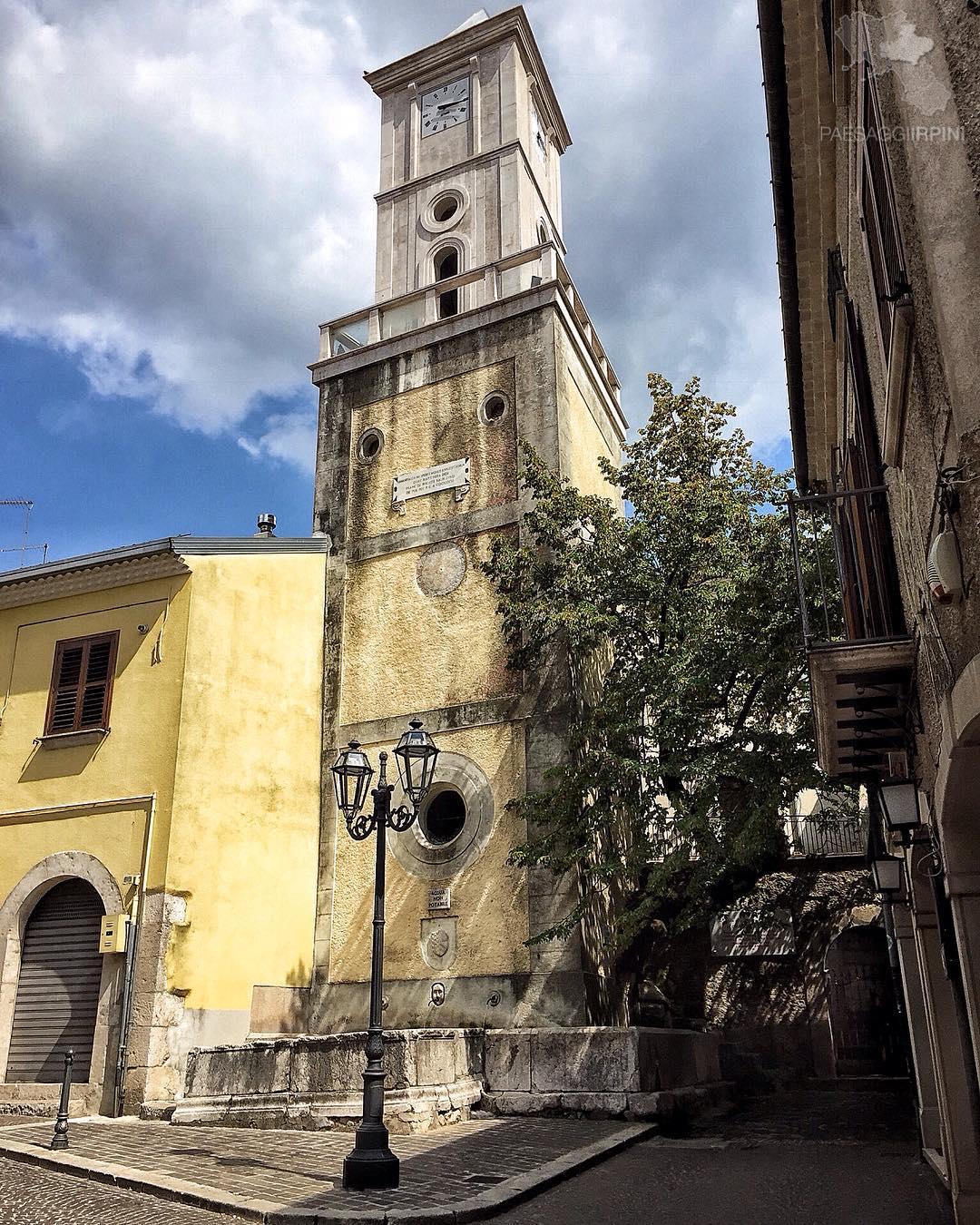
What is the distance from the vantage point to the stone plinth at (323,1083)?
11.1m

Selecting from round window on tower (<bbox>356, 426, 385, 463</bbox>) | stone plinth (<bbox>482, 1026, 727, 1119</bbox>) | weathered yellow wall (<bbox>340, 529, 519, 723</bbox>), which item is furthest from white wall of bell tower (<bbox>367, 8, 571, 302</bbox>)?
stone plinth (<bbox>482, 1026, 727, 1119</bbox>)

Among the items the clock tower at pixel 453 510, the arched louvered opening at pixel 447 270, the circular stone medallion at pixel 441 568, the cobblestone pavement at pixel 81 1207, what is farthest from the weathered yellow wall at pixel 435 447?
the cobblestone pavement at pixel 81 1207

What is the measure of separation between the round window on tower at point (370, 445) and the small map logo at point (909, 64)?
46.2 ft

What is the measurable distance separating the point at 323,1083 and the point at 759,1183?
4803 millimetres

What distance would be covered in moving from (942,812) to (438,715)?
11.2 meters

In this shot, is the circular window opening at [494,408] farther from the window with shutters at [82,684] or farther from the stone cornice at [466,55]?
the stone cornice at [466,55]

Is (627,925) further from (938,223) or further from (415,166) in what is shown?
(415,166)

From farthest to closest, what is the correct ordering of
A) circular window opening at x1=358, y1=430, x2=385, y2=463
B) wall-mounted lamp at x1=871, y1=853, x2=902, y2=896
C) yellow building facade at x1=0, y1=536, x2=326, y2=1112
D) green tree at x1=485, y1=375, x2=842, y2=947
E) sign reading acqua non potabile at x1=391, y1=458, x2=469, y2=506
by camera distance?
circular window opening at x1=358, y1=430, x2=385, y2=463 < sign reading acqua non potabile at x1=391, y1=458, x2=469, y2=506 < yellow building facade at x1=0, y1=536, x2=326, y2=1112 < green tree at x1=485, y1=375, x2=842, y2=947 < wall-mounted lamp at x1=871, y1=853, x2=902, y2=896

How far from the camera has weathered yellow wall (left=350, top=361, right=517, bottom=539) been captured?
660 inches

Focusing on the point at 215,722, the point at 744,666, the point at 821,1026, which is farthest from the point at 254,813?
the point at 821,1026

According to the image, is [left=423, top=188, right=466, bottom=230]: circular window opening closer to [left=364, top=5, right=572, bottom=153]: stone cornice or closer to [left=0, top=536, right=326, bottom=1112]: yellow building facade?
[left=364, top=5, right=572, bottom=153]: stone cornice

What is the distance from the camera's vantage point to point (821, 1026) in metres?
19.7

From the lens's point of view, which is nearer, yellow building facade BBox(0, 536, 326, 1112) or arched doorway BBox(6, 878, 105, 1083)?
yellow building facade BBox(0, 536, 326, 1112)

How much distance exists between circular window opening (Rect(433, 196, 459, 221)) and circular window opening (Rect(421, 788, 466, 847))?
37.2 feet
